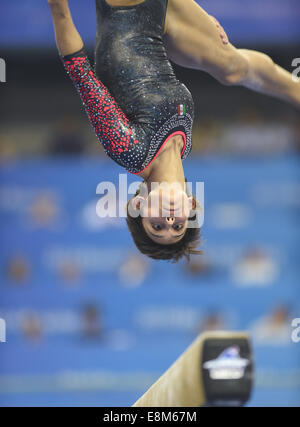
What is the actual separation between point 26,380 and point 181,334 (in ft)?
4.44

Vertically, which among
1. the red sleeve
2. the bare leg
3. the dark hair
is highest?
the bare leg

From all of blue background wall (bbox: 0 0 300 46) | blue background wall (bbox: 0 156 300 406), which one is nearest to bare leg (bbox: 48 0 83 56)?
blue background wall (bbox: 0 0 300 46)

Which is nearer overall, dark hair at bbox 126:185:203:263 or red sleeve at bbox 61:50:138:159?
red sleeve at bbox 61:50:138:159

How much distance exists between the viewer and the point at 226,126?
19.6 feet

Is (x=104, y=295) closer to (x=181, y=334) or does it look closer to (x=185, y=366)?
(x=181, y=334)

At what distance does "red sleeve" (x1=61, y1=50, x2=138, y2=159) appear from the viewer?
255cm

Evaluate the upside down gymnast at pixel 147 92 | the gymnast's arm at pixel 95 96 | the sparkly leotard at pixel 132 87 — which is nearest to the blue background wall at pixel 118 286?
the upside down gymnast at pixel 147 92

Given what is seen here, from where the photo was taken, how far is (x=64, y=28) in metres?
2.50

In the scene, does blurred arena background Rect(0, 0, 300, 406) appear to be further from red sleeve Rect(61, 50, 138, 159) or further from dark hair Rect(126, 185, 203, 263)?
red sleeve Rect(61, 50, 138, 159)

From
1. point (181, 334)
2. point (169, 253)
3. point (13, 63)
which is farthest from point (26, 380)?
point (169, 253)

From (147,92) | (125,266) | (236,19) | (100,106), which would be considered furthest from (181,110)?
(125,266)

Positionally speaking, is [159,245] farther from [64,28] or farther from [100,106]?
[64,28]

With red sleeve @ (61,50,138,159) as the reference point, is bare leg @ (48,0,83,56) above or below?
above

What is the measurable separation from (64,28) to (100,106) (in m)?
0.31
